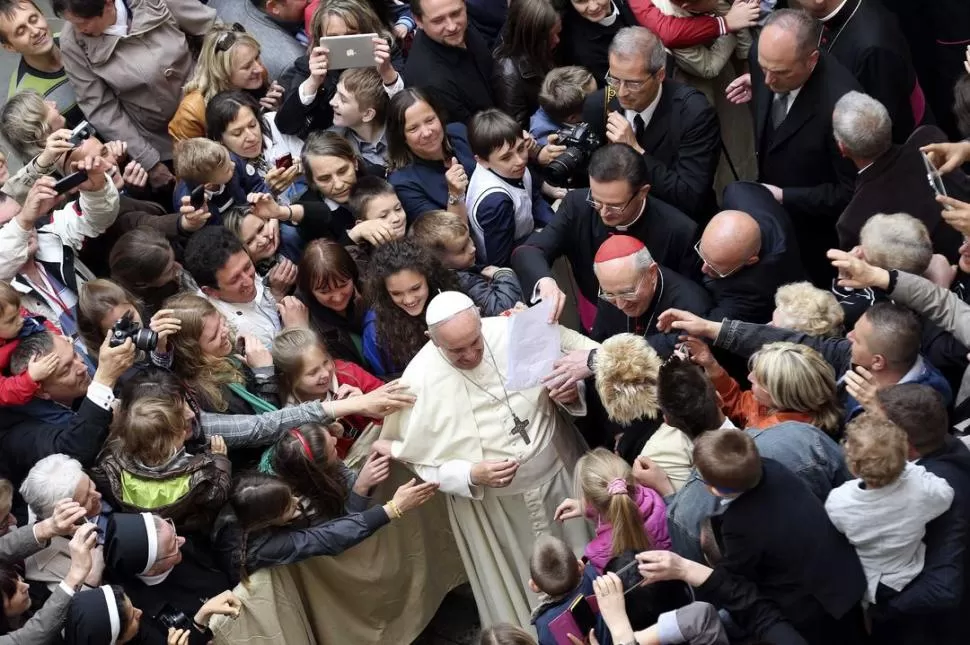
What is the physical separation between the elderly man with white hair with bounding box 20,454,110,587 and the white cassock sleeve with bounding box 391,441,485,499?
127 centimetres

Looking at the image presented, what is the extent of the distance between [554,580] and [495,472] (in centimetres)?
83

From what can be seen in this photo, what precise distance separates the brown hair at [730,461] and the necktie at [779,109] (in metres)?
2.54

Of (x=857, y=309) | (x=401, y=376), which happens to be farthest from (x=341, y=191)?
(x=857, y=309)

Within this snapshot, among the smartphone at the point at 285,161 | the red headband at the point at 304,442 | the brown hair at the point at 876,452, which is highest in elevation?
the brown hair at the point at 876,452

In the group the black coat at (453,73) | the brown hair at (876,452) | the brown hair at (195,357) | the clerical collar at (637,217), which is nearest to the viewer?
the brown hair at (876,452)

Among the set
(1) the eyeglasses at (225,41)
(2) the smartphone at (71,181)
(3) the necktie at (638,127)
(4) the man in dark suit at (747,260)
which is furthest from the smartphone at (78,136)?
(4) the man in dark suit at (747,260)

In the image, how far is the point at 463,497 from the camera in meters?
5.44

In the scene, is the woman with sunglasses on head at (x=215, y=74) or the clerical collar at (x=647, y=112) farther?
the woman with sunglasses on head at (x=215, y=74)

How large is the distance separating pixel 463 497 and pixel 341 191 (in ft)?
5.98

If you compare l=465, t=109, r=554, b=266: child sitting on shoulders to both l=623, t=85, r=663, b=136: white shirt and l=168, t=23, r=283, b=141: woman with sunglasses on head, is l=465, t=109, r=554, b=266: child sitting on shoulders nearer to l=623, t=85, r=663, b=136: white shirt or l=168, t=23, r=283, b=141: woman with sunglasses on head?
l=623, t=85, r=663, b=136: white shirt

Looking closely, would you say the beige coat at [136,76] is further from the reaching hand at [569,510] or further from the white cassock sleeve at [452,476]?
the reaching hand at [569,510]

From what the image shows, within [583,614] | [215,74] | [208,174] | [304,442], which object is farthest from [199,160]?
[583,614]

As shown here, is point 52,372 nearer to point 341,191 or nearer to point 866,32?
point 341,191

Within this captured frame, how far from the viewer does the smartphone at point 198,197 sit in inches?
239
